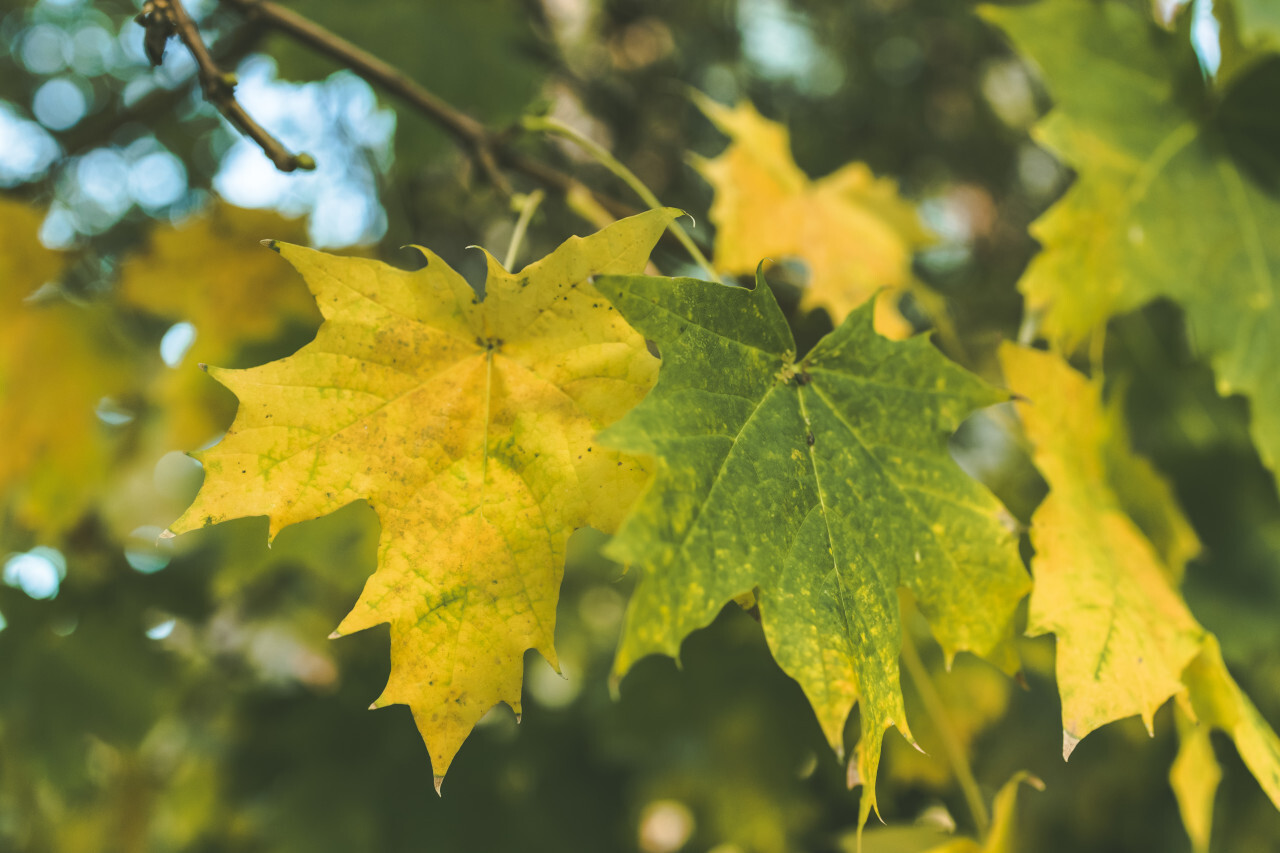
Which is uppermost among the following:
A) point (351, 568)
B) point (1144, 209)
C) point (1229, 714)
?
point (1144, 209)

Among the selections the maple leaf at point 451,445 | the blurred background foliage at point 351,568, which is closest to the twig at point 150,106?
the blurred background foliage at point 351,568

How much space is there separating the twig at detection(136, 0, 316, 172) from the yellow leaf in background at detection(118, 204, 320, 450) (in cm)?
54

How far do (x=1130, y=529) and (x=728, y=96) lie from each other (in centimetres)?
222

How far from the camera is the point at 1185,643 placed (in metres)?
0.69

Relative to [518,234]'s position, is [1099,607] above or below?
below

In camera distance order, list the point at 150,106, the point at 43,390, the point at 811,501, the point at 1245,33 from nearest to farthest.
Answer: the point at 811,501 < the point at 1245,33 < the point at 43,390 < the point at 150,106

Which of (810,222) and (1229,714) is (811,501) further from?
(810,222)

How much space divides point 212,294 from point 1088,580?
1.25 meters

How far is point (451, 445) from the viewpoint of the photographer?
575mm

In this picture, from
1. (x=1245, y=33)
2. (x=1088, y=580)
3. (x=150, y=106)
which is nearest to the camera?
(x=1088, y=580)

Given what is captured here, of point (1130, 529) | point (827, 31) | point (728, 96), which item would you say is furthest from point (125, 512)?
point (827, 31)

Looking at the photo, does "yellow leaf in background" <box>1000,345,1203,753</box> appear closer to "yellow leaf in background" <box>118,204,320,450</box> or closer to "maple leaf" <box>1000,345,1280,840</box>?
"maple leaf" <box>1000,345,1280,840</box>

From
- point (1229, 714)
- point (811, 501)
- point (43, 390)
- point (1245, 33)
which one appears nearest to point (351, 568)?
point (43, 390)

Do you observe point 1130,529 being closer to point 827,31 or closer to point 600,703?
point 600,703
